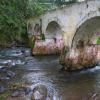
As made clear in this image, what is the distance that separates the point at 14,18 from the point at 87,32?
13.2m

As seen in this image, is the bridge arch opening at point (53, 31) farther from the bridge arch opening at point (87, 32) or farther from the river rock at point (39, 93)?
the river rock at point (39, 93)

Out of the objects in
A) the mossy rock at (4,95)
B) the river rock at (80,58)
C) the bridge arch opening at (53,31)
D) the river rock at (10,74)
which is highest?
the bridge arch opening at (53,31)

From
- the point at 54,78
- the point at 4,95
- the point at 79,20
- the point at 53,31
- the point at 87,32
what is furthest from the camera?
the point at 53,31

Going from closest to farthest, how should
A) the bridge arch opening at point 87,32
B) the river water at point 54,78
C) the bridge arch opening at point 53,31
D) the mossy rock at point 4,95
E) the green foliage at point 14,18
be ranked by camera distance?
the mossy rock at point 4,95, the river water at point 54,78, the bridge arch opening at point 87,32, the bridge arch opening at point 53,31, the green foliage at point 14,18

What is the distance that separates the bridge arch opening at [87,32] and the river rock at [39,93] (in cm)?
426

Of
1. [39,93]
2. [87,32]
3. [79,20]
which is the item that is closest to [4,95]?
[39,93]

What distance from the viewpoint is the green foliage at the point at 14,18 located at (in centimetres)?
2414

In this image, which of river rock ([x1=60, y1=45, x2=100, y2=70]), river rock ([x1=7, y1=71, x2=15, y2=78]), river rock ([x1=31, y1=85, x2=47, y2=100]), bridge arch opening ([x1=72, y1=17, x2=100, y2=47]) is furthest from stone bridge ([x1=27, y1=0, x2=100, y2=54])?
river rock ([x1=31, y1=85, x2=47, y2=100])

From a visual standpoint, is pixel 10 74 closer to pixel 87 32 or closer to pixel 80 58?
pixel 80 58

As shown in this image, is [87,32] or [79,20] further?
[87,32]

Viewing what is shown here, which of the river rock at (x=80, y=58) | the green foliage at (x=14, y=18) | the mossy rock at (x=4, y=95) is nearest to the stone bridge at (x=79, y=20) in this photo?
the river rock at (x=80, y=58)

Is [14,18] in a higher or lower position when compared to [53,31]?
higher

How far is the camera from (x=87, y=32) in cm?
1418

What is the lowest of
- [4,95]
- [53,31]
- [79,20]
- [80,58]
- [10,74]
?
[4,95]
